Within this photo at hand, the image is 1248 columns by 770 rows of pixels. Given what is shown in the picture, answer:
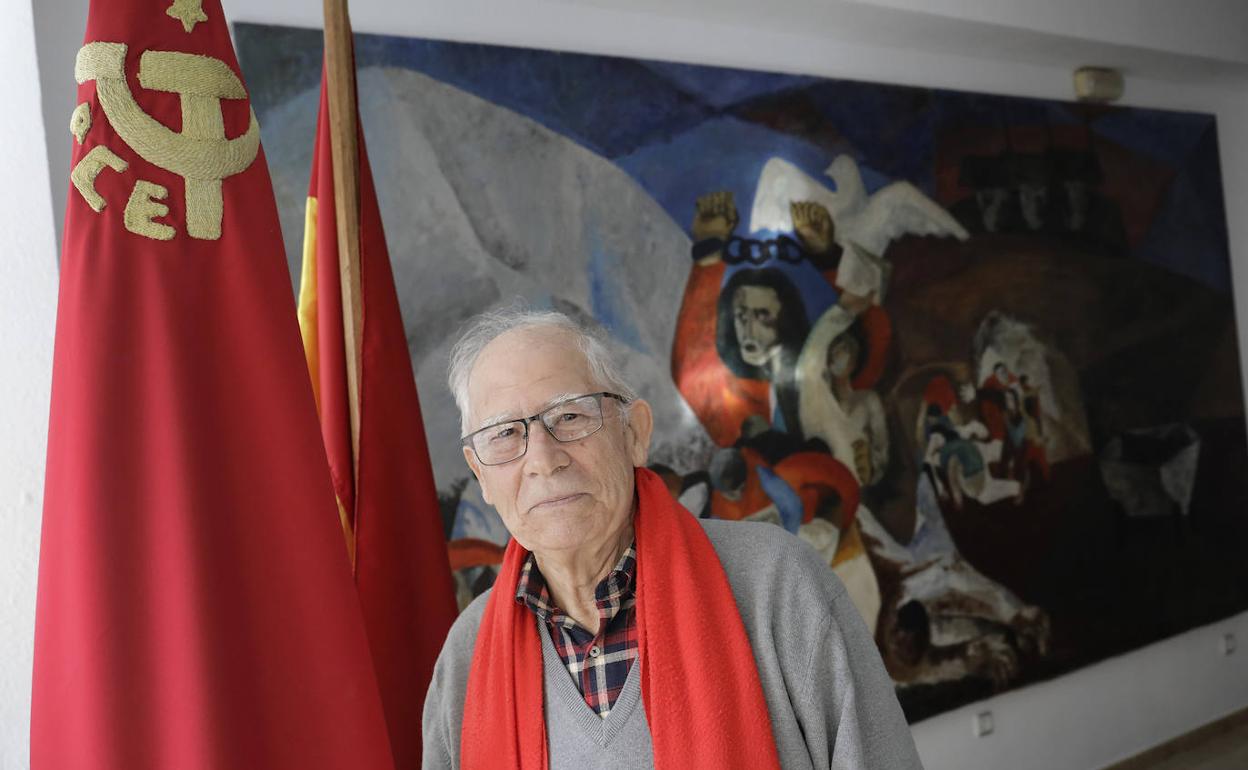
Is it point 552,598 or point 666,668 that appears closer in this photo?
point 666,668

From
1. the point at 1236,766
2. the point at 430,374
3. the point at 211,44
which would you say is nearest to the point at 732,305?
the point at 430,374

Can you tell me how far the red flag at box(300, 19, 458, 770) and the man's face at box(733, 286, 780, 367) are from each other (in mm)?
1451

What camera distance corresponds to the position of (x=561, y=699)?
1.41 meters

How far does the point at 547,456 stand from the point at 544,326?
18cm

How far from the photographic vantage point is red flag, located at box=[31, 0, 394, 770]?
1336 mm

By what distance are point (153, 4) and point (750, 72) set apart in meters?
1.96

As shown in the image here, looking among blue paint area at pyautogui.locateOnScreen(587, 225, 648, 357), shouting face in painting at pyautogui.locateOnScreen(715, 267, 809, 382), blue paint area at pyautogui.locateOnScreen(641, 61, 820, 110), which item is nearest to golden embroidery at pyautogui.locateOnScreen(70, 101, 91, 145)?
blue paint area at pyautogui.locateOnScreen(587, 225, 648, 357)

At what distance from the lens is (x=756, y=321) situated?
3.07 metres

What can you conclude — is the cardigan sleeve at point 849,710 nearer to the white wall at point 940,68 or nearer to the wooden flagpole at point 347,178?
the wooden flagpole at point 347,178

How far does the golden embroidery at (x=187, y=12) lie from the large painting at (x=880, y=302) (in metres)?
0.84

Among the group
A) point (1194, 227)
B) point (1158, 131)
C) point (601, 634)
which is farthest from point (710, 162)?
point (1194, 227)

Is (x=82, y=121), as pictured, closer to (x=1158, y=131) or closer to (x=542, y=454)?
(x=542, y=454)

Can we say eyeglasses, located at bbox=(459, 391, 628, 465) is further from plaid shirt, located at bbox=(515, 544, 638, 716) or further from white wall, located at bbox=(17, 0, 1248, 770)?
white wall, located at bbox=(17, 0, 1248, 770)

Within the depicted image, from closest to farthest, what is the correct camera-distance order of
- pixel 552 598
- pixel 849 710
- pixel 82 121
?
pixel 849 710
pixel 82 121
pixel 552 598
